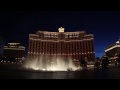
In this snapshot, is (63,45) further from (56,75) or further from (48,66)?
(56,75)

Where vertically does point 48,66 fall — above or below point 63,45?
below

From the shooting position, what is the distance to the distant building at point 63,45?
17944 mm

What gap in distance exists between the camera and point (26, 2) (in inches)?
131

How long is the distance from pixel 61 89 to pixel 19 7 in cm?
176

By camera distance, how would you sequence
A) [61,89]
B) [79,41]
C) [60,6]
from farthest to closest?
[79,41]
[60,6]
[61,89]

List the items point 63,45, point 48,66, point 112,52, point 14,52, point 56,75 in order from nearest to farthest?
point 56,75, point 48,66, point 14,52, point 63,45, point 112,52

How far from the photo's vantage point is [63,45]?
23.2 m

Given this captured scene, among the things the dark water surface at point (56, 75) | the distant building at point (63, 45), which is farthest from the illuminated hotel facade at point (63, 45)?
the dark water surface at point (56, 75)

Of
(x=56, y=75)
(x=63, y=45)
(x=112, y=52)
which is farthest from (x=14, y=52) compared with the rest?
(x=112, y=52)

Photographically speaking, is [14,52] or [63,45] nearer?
[14,52]

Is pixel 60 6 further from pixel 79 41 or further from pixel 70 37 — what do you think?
pixel 70 37

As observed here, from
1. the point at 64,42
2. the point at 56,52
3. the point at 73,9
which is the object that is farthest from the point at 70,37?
the point at 73,9

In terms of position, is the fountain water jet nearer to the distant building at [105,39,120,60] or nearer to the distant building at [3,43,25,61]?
the distant building at [3,43,25,61]

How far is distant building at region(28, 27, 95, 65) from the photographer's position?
17944 mm
